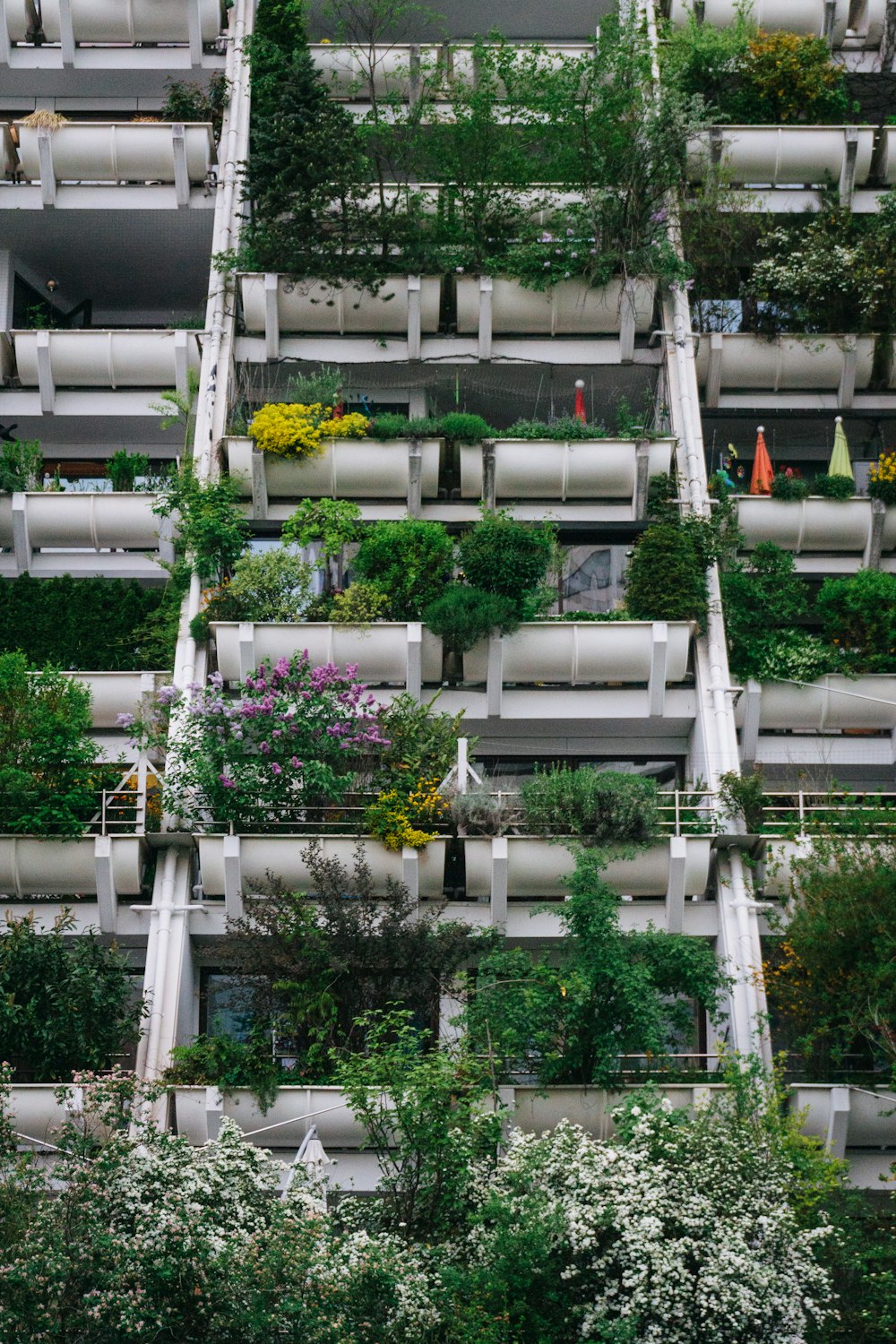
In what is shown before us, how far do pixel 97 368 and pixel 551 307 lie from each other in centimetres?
757

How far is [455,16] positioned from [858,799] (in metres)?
18.2

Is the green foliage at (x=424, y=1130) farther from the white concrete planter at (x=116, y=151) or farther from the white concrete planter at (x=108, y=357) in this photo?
the white concrete planter at (x=116, y=151)

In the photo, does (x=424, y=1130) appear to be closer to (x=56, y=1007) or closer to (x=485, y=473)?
(x=56, y=1007)

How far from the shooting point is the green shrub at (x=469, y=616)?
111 ft

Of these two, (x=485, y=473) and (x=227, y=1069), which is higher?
(x=485, y=473)

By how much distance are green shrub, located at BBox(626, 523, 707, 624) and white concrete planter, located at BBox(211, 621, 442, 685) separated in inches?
123

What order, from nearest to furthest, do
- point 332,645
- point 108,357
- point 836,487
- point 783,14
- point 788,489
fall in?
point 332,645
point 788,489
point 836,487
point 108,357
point 783,14

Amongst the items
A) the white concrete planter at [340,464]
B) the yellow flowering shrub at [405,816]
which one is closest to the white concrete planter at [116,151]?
the white concrete planter at [340,464]

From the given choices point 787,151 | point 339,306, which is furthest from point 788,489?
point 339,306

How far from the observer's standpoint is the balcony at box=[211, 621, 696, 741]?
1344 inches

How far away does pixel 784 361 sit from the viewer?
38.8 m

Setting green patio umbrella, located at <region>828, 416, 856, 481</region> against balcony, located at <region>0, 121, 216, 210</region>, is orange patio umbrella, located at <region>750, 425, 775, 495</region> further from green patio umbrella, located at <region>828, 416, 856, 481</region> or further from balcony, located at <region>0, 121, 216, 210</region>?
balcony, located at <region>0, 121, 216, 210</region>

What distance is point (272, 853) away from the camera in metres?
31.5

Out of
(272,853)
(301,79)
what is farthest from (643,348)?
(272,853)
